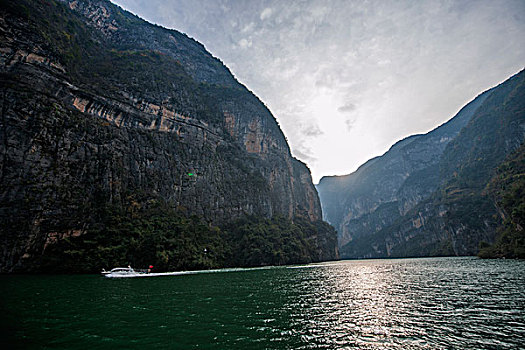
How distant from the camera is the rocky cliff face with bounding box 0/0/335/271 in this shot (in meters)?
45.9

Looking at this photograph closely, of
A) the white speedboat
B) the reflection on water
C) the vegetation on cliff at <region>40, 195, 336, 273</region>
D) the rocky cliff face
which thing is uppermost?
the rocky cliff face

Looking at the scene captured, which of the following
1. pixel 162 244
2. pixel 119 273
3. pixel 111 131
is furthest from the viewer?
pixel 111 131

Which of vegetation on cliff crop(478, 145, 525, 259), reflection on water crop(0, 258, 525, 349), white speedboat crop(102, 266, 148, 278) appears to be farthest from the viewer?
vegetation on cliff crop(478, 145, 525, 259)

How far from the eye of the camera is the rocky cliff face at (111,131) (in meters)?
45.9

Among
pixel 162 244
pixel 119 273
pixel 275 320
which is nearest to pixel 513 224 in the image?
pixel 275 320

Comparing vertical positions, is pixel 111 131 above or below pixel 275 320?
above

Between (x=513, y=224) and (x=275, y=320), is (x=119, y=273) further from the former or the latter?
(x=513, y=224)

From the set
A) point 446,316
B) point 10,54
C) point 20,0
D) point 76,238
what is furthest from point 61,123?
point 446,316

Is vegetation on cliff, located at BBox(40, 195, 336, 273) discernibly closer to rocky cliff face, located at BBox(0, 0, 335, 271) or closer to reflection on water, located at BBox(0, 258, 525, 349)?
rocky cliff face, located at BBox(0, 0, 335, 271)

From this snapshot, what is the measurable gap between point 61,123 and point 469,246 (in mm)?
141027

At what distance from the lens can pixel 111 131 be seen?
6725 centimetres

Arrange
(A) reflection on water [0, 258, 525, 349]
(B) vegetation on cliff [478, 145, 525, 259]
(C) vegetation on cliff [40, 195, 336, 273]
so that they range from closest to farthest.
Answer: (A) reflection on water [0, 258, 525, 349], (C) vegetation on cliff [40, 195, 336, 273], (B) vegetation on cliff [478, 145, 525, 259]

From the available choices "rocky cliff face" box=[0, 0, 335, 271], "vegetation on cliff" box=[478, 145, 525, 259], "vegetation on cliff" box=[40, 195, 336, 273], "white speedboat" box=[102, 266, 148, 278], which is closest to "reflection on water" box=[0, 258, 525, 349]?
"white speedboat" box=[102, 266, 148, 278]

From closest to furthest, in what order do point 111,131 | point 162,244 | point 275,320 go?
1. point 275,320
2. point 162,244
3. point 111,131
